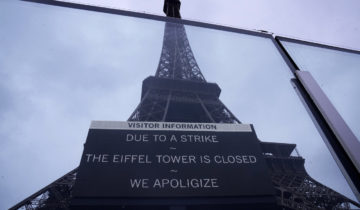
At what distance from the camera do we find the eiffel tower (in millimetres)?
13952

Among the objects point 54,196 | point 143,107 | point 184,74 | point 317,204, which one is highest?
point 184,74

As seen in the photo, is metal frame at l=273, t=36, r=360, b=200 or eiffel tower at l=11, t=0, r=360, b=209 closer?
metal frame at l=273, t=36, r=360, b=200

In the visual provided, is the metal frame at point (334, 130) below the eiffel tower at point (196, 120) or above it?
below

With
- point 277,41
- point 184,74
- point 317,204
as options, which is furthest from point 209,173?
point 184,74

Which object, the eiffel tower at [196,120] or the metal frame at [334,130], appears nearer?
the metal frame at [334,130]

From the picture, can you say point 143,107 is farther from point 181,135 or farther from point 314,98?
point 314,98

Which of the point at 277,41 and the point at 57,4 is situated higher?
the point at 57,4

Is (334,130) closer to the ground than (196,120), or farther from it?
closer to the ground

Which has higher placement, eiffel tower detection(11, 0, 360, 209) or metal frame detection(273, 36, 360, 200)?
eiffel tower detection(11, 0, 360, 209)

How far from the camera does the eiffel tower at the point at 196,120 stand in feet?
45.8

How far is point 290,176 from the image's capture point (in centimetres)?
1688

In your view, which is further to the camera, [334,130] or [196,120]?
[196,120]

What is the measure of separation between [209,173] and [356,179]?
26.3 ft

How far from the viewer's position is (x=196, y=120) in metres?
20.7
